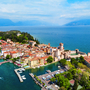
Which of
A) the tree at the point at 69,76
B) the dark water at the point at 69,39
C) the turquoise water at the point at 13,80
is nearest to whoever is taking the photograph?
the turquoise water at the point at 13,80

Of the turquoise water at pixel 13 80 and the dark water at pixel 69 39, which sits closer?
the turquoise water at pixel 13 80

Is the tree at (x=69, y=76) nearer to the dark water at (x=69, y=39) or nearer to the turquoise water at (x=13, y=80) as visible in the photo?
the turquoise water at (x=13, y=80)

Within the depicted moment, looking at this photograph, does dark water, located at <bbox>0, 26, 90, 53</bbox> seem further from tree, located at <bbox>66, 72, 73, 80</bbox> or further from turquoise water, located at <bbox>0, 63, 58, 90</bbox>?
turquoise water, located at <bbox>0, 63, 58, 90</bbox>

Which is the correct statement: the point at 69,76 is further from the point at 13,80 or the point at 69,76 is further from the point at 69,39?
the point at 69,39

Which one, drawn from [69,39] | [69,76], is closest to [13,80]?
[69,76]

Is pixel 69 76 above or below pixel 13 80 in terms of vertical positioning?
above

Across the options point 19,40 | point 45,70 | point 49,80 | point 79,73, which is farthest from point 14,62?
point 19,40

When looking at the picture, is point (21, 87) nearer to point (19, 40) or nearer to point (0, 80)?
point (0, 80)

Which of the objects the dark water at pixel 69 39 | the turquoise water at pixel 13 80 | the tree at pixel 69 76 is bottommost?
the turquoise water at pixel 13 80

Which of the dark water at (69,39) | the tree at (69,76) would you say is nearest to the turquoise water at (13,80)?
the tree at (69,76)

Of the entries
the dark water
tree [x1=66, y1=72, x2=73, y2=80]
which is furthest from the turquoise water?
the dark water

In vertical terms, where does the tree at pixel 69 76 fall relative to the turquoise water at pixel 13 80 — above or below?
above
